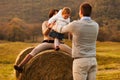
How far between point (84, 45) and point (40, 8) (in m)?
88.3

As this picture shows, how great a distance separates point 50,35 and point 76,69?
2.32 m

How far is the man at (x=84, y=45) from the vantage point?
7.26 meters

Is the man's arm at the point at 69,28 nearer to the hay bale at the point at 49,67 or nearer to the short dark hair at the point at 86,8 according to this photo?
the short dark hair at the point at 86,8

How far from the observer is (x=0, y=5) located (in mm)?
97625

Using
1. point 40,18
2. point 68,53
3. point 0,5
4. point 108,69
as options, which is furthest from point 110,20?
point 68,53

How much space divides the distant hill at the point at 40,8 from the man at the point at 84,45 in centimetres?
6677

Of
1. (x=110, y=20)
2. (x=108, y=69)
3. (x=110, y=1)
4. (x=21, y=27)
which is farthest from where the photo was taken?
(x=110, y=1)

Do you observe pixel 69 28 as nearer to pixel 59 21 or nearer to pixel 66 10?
pixel 59 21

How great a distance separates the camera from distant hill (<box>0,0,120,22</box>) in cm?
7788

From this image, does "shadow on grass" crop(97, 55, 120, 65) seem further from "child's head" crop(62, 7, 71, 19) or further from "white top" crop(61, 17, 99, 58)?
"white top" crop(61, 17, 99, 58)

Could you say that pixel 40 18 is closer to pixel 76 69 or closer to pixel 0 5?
pixel 0 5

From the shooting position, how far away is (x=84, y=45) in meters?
7.30

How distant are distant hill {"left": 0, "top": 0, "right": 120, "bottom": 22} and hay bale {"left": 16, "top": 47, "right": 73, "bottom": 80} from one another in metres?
64.4

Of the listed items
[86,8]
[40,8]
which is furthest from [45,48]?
[40,8]
